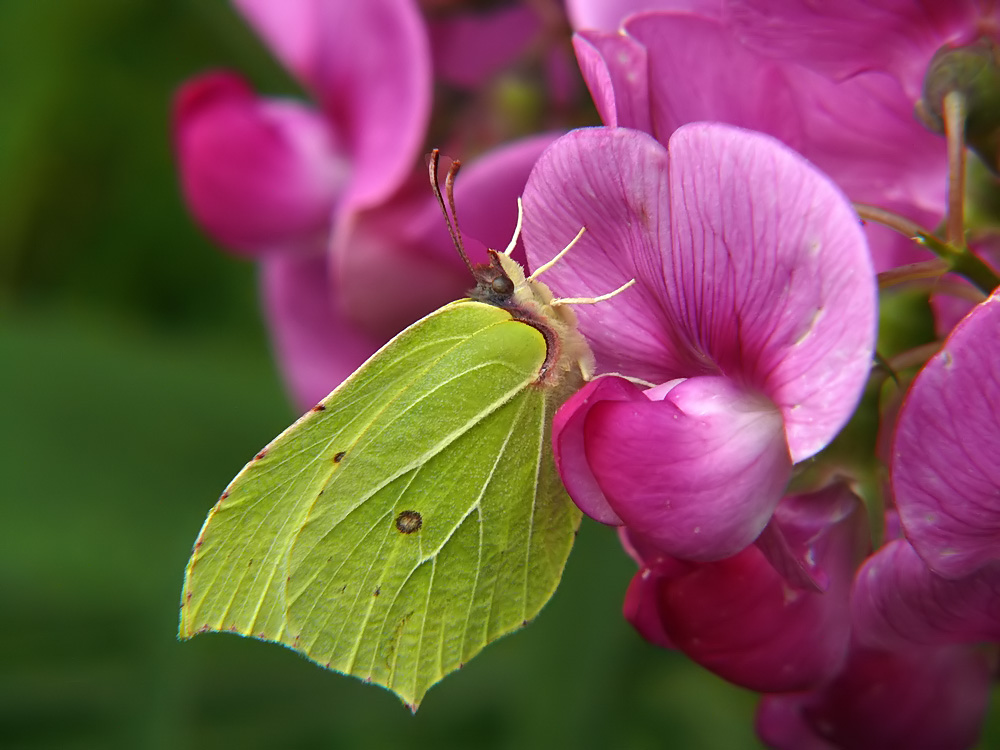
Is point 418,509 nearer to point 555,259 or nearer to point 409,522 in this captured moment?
point 409,522

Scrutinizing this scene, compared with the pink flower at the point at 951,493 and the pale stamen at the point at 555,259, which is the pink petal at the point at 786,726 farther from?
the pale stamen at the point at 555,259

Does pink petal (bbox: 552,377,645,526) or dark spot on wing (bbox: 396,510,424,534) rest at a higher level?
pink petal (bbox: 552,377,645,526)

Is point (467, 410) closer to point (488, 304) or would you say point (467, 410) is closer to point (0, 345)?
point (488, 304)

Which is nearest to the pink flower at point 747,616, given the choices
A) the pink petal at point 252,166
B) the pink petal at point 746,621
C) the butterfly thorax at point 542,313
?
the pink petal at point 746,621

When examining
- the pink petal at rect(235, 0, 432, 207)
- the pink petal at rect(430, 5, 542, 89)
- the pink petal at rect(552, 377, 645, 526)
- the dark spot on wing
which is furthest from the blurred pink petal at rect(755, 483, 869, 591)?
the pink petal at rect(430, 5, 542, 89)

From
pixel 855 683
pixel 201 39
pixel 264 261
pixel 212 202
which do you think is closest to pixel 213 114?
pixel 212 202

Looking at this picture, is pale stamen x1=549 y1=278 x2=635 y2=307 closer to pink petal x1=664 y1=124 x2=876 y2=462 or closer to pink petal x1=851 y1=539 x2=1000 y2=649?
pink petal x1=664 y1=124 x2=876 y2=462
